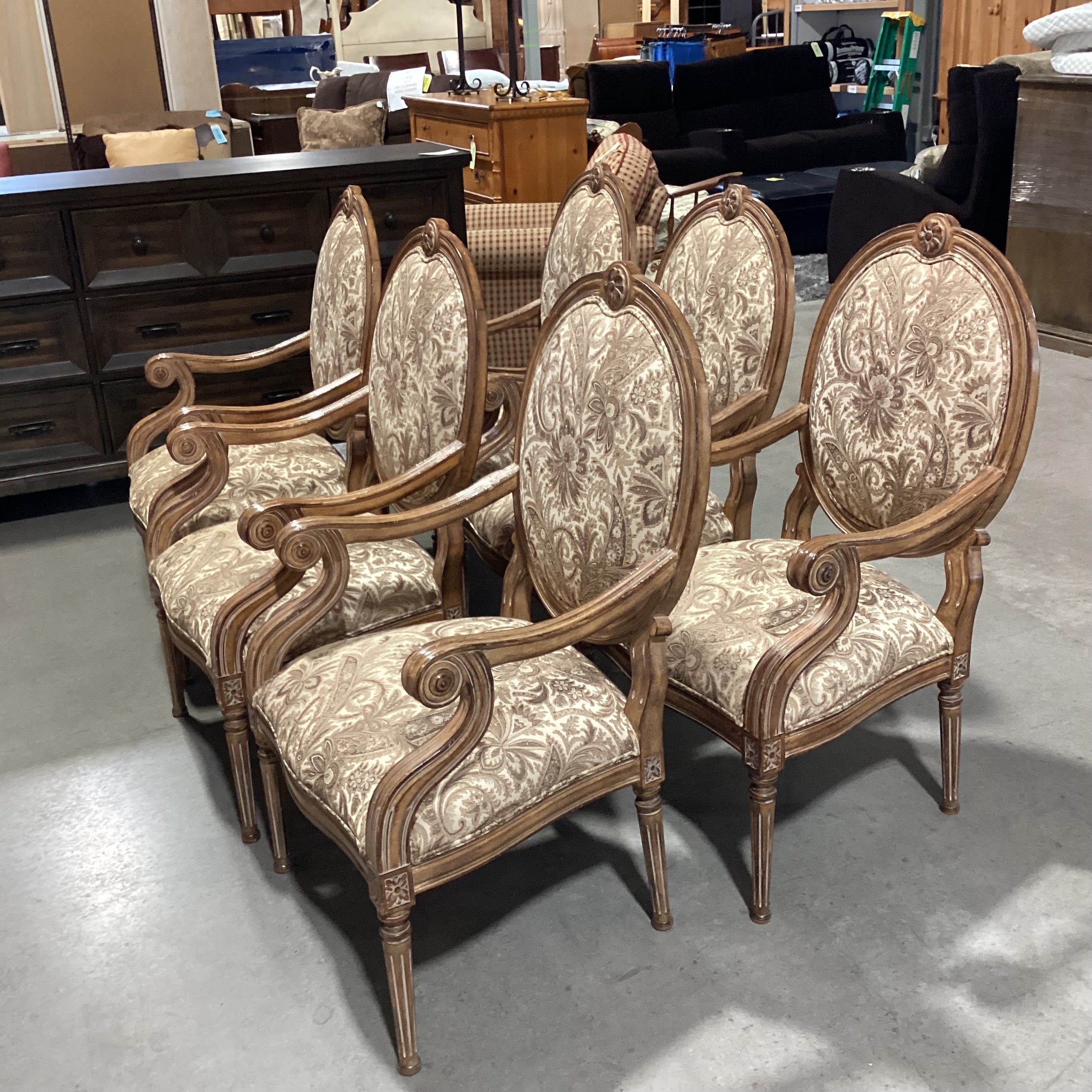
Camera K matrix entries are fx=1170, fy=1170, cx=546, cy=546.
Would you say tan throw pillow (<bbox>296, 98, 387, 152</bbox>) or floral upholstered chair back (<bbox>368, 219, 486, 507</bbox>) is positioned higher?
tan throw pillow (<bbox>296, 98, 387, 152</bbox>)

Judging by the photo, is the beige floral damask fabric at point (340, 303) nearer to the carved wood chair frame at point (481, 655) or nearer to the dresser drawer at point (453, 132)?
the carved wood chair frame at point (481, 655)

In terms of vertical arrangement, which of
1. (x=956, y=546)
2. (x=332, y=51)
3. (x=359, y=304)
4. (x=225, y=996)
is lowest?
(x=225, y=996)

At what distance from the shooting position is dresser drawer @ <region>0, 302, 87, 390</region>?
3.20m

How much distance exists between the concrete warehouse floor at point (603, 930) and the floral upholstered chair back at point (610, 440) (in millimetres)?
527

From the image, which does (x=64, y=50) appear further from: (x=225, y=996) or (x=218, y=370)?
(x=225, y=996)

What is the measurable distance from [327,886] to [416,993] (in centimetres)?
31

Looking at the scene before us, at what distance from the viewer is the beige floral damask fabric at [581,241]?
2.71m

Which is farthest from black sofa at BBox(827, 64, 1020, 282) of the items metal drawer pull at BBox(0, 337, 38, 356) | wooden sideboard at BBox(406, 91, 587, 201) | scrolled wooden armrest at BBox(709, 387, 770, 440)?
metal drawer pull at BBox(0, 337, 38, 356)

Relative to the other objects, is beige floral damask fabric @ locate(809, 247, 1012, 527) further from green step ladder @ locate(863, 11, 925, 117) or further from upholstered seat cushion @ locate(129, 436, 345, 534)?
green step ladder @ locate(863, 11, 925, 117)

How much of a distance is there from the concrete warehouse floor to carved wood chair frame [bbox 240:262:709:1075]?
5.0 inches

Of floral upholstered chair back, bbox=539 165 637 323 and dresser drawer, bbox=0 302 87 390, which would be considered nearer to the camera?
floral upholstered chair back, bbox=539 165 637 323

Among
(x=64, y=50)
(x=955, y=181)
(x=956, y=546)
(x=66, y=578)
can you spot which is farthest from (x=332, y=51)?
(x=956, y=546)

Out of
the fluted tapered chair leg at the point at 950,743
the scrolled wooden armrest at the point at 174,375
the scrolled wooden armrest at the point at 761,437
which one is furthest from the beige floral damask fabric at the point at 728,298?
the scrolled wooden armrest at the point at 174,375

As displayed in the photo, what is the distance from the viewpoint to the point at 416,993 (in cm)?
171
